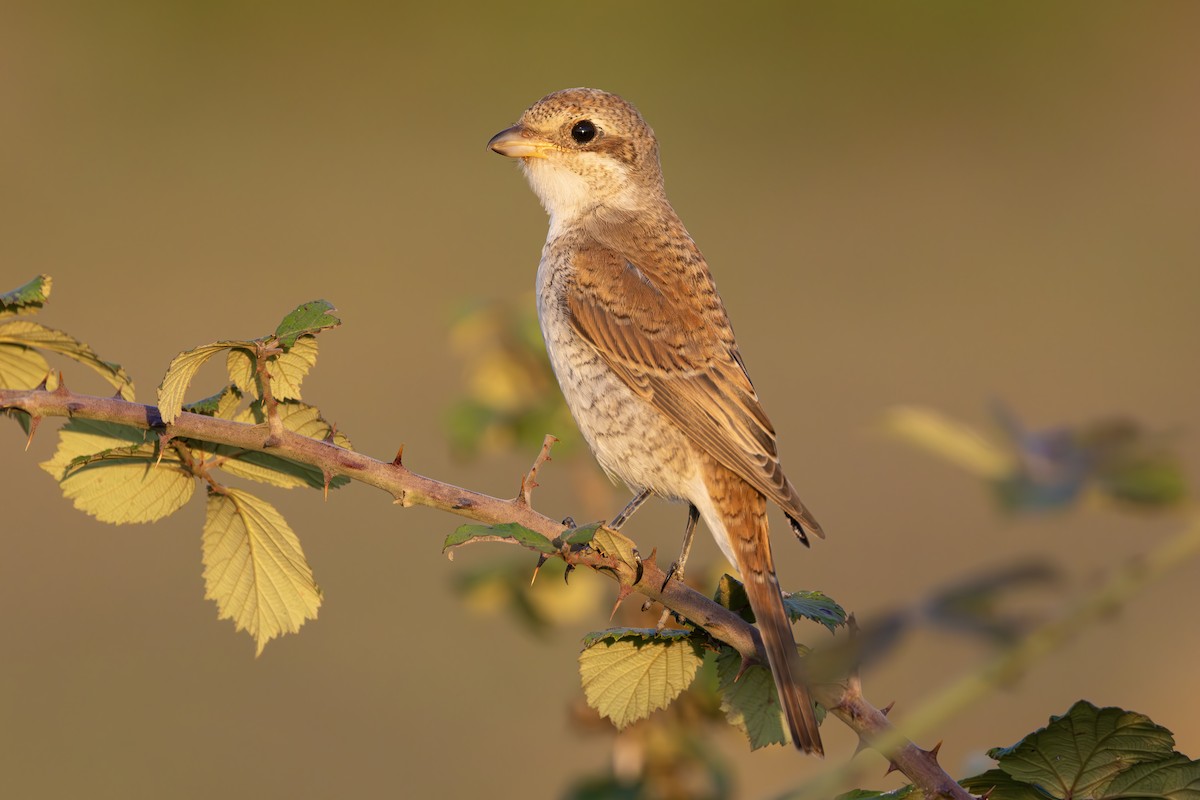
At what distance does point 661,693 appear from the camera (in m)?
1.45

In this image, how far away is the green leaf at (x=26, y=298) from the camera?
1.50 metres

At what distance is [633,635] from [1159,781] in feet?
1.99

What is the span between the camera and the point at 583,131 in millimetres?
3385

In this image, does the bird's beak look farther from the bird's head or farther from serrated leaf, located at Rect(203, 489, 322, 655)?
serrated leaf, located at Rect(203, 489, 322, 655)

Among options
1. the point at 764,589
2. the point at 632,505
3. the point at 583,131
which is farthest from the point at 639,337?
the point at 764,589

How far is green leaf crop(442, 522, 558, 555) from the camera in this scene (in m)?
1.29

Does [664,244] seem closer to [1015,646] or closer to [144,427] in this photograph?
[144,427]

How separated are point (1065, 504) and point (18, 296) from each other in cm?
135

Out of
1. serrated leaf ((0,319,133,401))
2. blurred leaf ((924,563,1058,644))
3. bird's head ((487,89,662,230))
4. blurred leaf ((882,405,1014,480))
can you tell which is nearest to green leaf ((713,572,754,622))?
serrated leaf ((0,319,133,401))

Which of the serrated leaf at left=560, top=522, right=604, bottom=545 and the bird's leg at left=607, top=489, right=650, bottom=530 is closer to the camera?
the serrated leaf at left=560, top=522, right=604, bottom=545

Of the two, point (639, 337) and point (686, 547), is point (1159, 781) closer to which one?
point (686, 547)

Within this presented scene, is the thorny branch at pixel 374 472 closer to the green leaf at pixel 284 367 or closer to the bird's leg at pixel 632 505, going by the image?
the green leaf at pixel 284 367

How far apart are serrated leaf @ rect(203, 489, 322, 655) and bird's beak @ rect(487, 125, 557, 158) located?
1895mm

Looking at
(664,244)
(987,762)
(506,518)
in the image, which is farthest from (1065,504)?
(664,244)
